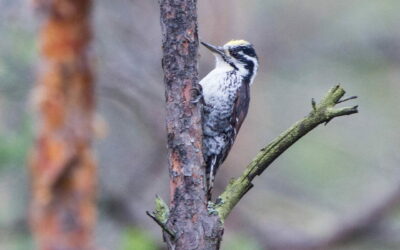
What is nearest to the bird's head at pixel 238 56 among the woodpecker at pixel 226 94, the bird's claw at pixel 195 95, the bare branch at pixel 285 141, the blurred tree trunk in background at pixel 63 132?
the woodpecker at pixel 226 94

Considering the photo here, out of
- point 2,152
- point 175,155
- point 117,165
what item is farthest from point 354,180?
point 175,155

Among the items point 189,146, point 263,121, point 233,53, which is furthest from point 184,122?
point 263,121

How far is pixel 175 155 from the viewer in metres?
4.30

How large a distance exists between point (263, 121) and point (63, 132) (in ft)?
19.5

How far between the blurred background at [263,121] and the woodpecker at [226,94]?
134 cm

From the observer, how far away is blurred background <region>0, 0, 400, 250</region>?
28.1 feet

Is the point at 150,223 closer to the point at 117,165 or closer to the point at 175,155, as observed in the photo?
the point at 117,165

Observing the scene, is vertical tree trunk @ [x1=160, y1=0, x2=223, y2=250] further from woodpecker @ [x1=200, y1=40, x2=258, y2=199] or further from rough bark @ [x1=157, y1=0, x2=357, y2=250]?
woodpecker @ [x1=200, y1=40, x2=258, y2=199]

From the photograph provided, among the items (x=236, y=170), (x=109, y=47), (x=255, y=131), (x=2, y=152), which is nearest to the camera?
(x=2, y=152)

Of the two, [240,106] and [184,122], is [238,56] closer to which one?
[240,106]

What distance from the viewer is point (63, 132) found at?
695cm

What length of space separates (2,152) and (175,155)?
14.6 ft

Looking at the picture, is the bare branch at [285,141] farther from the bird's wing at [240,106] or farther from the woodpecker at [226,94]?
the bird's wing at [240,106]

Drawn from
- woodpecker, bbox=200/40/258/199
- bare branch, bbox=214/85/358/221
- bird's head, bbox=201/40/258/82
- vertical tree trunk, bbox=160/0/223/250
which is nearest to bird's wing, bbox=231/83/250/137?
woodpecker, bbox=200/40/258/199
